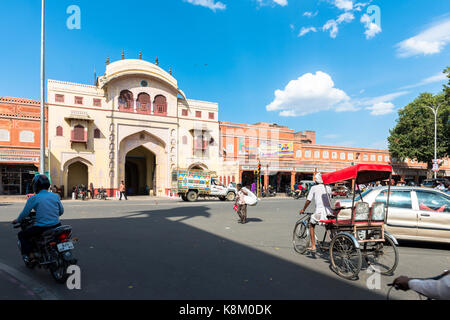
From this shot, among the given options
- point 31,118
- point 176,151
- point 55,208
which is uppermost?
point 31,118

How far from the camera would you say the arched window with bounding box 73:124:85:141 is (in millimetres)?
25597

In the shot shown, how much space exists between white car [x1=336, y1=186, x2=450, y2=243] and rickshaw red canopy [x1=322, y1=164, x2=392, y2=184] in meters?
1.29

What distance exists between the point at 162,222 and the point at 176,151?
65.4ft

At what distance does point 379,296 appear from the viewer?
4.08m

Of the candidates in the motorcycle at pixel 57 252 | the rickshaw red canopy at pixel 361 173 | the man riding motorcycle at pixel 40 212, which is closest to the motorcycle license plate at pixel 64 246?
the motorcycle at pixel 57 252

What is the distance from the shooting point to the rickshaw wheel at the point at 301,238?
6375 mm

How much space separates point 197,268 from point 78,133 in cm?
2425

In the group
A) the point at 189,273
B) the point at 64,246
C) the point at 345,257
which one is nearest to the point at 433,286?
the point at 345,257

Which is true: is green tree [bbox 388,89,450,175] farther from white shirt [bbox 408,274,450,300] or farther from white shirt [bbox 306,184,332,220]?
white shirt [bbox 408,274,450,300]

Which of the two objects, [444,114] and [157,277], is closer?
[157,277]

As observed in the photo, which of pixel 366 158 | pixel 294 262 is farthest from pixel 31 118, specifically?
pixel 366 158

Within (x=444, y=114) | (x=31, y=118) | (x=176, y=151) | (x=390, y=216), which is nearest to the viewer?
(x=390, y=216)

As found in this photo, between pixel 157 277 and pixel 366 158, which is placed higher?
pixel 366 158
